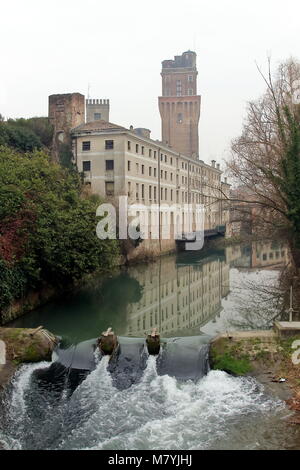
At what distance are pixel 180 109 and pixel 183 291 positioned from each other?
54595 mm

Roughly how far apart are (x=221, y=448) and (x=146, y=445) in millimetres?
1305

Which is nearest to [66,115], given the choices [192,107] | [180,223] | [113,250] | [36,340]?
[180,223]

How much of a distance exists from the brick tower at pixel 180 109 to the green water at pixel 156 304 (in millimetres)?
42706

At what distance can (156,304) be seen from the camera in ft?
67.3

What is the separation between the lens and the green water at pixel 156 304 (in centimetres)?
1588

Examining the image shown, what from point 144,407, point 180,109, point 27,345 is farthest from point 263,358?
point 180,109

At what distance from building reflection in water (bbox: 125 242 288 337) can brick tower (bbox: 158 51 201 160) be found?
3477cm

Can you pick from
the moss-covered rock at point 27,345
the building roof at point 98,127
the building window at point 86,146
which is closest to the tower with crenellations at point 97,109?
the building roof at point 98,127

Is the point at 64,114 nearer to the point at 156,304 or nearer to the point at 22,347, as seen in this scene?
the point at 156,304

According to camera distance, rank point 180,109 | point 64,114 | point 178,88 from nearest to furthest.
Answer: point 64,114, point 180,109, point 178,88

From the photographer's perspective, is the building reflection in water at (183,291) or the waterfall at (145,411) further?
the building reflection in water at (183,291)

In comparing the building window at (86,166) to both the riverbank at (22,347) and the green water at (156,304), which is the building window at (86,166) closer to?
the green water at (156,304)

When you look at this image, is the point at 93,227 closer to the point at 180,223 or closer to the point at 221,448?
the point at 221,448

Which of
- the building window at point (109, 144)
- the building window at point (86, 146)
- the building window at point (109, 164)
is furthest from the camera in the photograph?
the building window at point (86, 146)
